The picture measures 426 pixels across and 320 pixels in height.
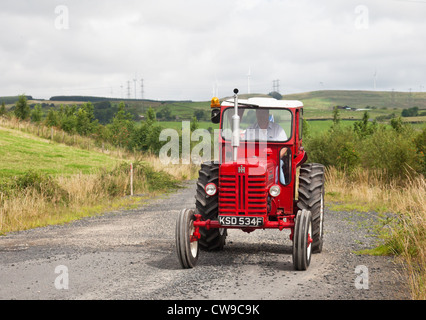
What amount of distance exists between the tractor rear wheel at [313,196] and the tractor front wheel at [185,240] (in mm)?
2121

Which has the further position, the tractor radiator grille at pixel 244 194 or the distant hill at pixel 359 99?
the distant hill at pixel 359 99

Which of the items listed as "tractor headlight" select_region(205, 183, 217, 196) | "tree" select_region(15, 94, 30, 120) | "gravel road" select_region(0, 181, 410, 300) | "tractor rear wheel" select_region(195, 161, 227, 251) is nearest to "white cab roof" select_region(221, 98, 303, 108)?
"tractor rear wheel" select_region(195, 161, 227, 251)

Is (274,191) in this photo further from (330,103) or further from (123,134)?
(330,103)

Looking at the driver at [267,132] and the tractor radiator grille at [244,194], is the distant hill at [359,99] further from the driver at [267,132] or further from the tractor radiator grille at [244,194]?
the tractor radiator grille at [244,194]

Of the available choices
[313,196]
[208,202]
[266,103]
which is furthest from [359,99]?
[208,202]

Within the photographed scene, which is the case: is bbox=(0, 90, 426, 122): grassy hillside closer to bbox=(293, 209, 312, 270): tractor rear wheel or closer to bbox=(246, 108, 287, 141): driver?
bbox=(246, 108, 287, 141): driver

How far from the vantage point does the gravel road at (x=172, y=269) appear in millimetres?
7250

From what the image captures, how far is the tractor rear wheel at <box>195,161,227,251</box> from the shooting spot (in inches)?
371

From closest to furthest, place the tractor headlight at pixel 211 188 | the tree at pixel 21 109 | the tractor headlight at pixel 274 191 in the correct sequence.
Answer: the tractor headlight at pixel 274 191 → the tractor headlight at pixel 211 188 → the tree at pixel 21 109

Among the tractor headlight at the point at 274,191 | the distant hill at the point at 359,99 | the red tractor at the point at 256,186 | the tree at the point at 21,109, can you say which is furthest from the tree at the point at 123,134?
the distant hill at the point at 359,99
